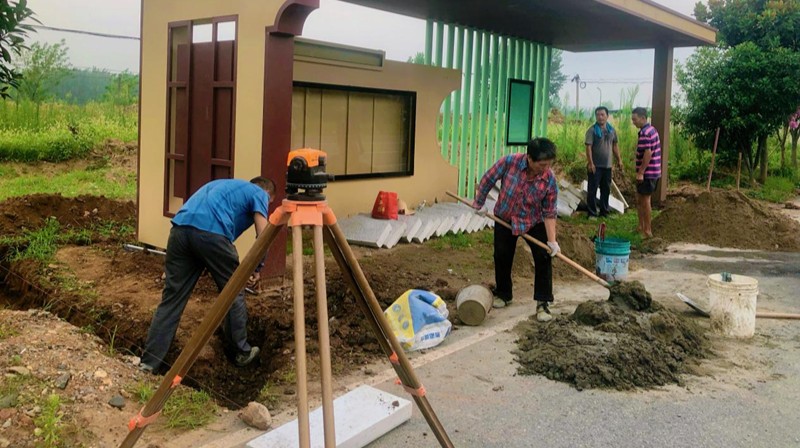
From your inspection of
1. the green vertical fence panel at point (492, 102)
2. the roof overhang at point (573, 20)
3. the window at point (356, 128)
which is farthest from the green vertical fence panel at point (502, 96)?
the window at point (356, 128)

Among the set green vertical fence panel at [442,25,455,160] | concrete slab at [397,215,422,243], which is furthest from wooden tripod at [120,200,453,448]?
green vertical fence panel at [442,25,455,160]

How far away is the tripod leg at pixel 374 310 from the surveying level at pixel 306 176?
20 centimetres

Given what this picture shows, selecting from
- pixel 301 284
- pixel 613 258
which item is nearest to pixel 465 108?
pixel 613 258

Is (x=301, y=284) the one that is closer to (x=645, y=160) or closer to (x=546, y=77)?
(x=645, y=160)

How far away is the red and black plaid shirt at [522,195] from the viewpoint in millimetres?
6684

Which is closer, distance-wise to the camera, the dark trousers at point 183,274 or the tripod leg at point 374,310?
the tripod leg at point 374,310

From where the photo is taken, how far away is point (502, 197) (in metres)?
6.94

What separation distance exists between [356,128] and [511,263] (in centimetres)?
422

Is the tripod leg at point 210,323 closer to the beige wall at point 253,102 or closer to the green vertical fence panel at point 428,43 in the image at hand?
the beige wall at point 253,102

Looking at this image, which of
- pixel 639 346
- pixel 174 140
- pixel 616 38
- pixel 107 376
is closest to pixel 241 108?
pixel 174 140

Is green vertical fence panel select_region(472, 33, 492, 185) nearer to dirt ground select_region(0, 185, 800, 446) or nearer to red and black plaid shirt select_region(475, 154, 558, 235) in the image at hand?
dirt ground select_region(0, 185, 800, 446)

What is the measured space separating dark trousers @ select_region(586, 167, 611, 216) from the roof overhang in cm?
258

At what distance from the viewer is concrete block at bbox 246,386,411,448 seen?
12.9 feet

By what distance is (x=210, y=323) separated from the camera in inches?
129
